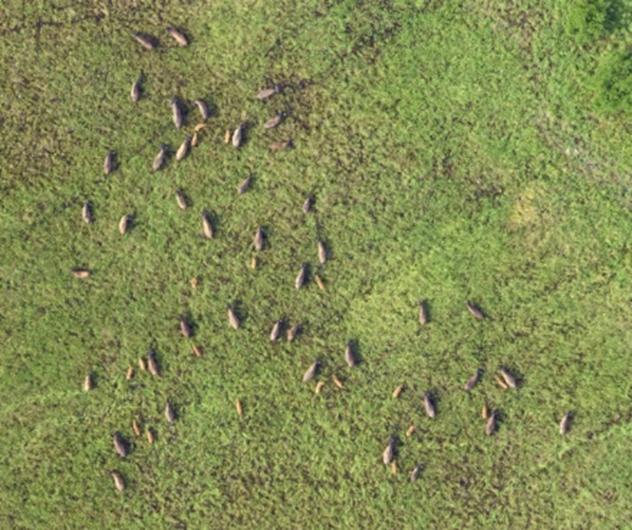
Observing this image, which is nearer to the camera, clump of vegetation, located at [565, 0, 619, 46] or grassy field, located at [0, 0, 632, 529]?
clump of vegetation, located at [565, 0, 619, 46]

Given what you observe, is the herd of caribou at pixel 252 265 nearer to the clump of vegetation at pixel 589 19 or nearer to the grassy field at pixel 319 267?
the grassy field at pixel 319 267

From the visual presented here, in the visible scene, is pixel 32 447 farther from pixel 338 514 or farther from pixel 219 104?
pixel 219 104

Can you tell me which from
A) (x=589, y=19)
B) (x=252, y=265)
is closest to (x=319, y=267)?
(x=252, y=265)

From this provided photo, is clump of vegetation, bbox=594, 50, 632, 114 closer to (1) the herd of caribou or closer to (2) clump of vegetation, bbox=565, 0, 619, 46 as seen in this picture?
(2) clump of vegetation, bbox=565, 0, 619, 46

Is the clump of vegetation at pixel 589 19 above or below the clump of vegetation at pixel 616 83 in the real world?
above

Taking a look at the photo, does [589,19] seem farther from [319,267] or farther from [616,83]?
[319,267]

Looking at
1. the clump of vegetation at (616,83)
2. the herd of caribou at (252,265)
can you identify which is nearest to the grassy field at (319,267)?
the herd of caribou at (252,265)

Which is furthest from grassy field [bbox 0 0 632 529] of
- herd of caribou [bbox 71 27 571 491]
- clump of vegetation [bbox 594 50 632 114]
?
clump of vegetation [bbox 594 50 632 114]
